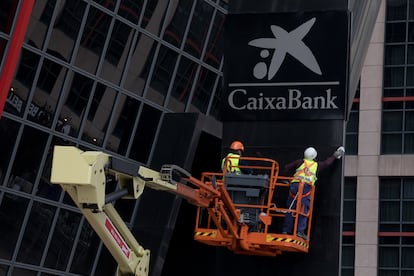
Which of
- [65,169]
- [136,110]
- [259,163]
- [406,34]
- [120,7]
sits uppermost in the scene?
[406,34]

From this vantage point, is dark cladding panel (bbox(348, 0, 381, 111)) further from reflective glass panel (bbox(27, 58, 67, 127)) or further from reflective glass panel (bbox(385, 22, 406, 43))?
reflective glass panel (bbox(385, 22, 406, 43))

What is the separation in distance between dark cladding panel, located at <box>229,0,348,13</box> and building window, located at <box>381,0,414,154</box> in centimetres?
2687

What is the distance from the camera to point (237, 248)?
24.2 m

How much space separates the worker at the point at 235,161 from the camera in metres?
24.6

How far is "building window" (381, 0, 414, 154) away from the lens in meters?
52.0

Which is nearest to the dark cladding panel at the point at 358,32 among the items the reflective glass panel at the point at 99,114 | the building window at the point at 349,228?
the reflective glass panel at the point at 99,114

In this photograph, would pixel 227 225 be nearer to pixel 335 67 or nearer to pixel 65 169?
pixel 335 67

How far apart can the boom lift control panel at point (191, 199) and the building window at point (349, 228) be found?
23.8m

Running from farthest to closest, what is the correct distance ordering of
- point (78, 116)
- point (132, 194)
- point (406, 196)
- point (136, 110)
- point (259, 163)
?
point (406, 196) → point (136, 110) → point (78, 116) → point (259, 163) → point (132, 194)

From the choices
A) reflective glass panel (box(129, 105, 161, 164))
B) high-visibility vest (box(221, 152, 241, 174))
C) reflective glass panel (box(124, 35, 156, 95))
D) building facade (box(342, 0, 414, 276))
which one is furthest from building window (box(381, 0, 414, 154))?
high-visibility vest (box(221, 152, 241, 174))

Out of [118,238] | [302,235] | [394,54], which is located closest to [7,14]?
[302,235]

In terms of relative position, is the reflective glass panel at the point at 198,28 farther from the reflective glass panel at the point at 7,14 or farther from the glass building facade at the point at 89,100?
the reflective glass panel at the point at 7,14

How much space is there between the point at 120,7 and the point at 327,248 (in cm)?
808

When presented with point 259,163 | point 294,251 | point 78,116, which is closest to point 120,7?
point 78,116
